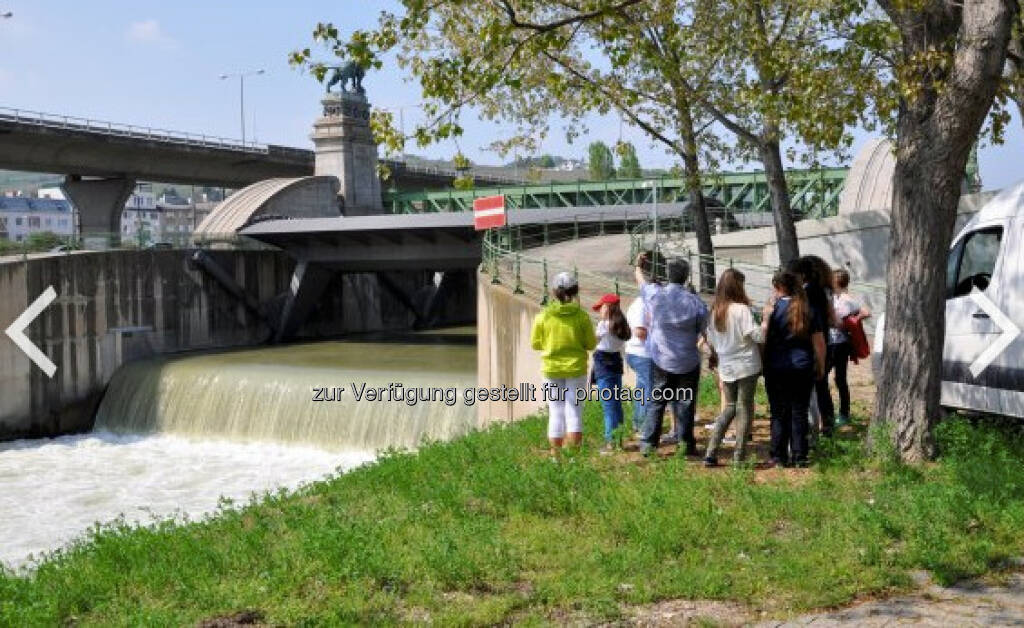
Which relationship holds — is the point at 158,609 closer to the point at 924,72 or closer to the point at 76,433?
the point at 924,72

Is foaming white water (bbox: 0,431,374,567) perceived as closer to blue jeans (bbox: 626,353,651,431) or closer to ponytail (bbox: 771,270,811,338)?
blue jeans (bbox: 626,353,651,431)

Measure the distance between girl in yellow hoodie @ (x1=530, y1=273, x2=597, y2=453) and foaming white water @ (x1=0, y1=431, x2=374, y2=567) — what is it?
843 centimetres

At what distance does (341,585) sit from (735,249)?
17.5 metres

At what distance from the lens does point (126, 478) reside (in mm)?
20859

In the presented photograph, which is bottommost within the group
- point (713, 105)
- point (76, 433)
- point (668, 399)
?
point (76, 433)

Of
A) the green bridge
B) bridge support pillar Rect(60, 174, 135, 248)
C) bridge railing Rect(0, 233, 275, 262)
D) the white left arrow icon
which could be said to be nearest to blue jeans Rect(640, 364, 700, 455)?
the white left arrow icon

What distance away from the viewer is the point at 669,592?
5.74 metres

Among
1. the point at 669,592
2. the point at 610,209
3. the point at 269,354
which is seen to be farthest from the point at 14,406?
the point at 669,592

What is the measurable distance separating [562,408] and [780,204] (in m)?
8.61

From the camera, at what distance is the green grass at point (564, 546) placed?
5.76 metres

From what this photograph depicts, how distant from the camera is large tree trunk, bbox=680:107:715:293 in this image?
61.7 ft

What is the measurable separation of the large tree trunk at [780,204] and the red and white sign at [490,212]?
26.3 feet

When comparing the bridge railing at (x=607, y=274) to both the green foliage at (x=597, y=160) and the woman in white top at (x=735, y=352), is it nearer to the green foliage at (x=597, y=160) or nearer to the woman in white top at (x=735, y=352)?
the woman in white top at (x=735, y=352)

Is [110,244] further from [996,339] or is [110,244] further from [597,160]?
[597,160]
